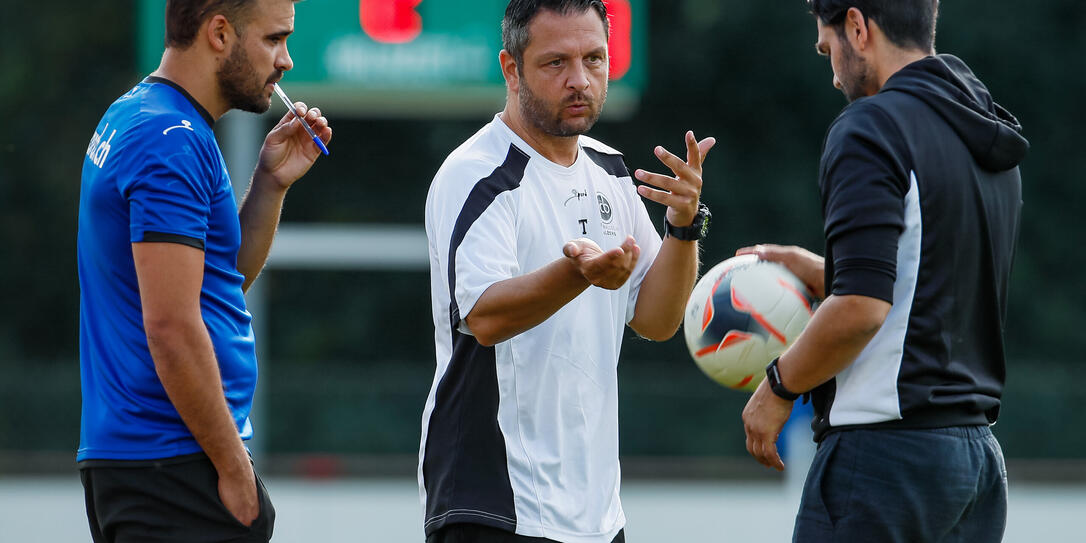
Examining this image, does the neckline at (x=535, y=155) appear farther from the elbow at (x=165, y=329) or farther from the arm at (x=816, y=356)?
the elbow at (x=165, y=329)

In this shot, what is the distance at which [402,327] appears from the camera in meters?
17.0

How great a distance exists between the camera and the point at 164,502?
2990 mm

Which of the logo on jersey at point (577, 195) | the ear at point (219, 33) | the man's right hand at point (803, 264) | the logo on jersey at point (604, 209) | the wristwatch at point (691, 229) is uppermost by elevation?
the ear at point (219, 33)

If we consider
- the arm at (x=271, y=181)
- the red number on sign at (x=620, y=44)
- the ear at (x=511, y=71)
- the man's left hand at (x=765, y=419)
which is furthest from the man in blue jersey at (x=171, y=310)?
the red number on sign at (x=620, y=44)

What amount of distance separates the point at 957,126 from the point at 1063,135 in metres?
14.7

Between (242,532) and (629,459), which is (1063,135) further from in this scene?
(242,532)

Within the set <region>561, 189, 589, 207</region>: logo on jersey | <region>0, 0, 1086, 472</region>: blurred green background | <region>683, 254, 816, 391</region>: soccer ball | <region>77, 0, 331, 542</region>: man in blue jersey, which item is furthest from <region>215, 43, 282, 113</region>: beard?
<region>0, 0, 1086, 472</region>: blurred green background

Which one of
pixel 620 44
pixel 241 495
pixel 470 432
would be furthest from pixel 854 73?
pixel 620 44

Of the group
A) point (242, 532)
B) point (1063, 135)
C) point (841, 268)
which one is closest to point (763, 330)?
point (841, 268)

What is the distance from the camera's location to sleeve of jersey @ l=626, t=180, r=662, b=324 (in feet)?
11.9

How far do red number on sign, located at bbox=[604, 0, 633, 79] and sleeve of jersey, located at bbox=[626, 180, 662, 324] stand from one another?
5.16m

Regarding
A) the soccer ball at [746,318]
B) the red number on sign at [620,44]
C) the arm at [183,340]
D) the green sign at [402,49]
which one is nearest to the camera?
the arm at [183,340]

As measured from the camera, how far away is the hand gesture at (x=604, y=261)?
9.62ft

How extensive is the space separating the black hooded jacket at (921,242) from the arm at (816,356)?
0.13 ft
